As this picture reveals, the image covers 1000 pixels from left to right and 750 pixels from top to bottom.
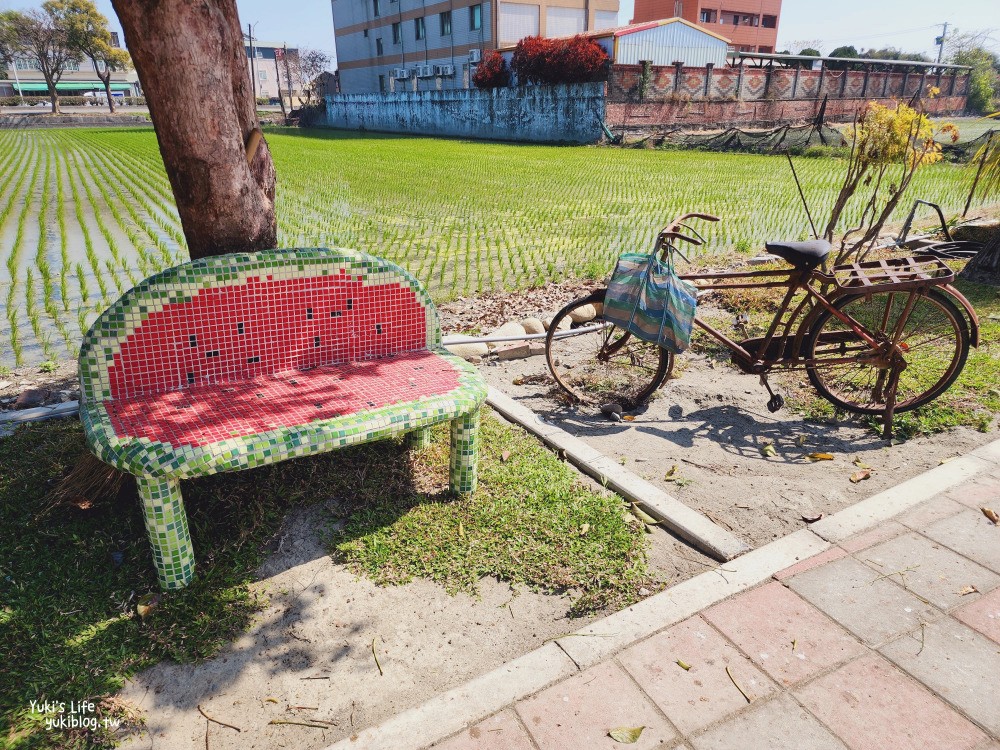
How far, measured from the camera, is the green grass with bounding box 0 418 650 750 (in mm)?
2455

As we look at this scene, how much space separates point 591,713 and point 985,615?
1604 mm

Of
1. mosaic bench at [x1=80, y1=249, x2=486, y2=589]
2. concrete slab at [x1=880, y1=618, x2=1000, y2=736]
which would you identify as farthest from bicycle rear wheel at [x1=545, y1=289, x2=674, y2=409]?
concrete slab at [x1=880, y1=618, x2=1000, y2=736]

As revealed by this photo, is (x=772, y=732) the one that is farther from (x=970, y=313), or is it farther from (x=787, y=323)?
(x=970, y=313)

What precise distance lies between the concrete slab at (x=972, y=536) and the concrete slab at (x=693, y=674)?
4.25ft

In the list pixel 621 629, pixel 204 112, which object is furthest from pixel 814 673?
pixel 204 112

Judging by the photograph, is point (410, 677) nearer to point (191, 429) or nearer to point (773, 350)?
point (191, 429)

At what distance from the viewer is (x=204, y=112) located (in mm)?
3029

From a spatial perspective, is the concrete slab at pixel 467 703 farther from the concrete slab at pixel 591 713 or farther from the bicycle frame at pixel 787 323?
the bicycle frame at pixel 787 323

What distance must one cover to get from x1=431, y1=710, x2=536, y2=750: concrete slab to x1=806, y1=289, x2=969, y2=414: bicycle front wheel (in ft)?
9.93

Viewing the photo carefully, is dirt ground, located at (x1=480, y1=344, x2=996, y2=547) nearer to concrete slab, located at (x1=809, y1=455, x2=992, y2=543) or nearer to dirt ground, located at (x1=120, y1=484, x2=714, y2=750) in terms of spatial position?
concrete slab, located at (x1=809, y1=455, x2=992, y2=543)

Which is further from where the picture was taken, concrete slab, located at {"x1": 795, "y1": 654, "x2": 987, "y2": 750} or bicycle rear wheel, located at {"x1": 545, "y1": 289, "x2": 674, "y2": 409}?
bicycle rear wheel, located at {"x1": 545, "y1": 289, "x2": 674, "y2": 409}

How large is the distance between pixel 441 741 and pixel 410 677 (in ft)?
1.09

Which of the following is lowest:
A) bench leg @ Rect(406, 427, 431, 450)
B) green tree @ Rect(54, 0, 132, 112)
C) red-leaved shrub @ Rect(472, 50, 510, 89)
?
bench leg @ Rect(406, 427, 431, 450)

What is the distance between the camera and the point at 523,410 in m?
4.40
